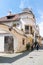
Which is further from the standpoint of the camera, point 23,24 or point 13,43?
point 23,24

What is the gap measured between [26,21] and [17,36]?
51.0 ft

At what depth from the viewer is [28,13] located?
51125mm

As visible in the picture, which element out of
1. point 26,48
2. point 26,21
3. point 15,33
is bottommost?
point 26,48

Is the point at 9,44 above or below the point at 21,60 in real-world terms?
above

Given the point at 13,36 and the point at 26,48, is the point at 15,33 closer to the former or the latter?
the point at 13,36

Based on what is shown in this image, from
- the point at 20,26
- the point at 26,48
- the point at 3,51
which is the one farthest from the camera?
the point at 20,26

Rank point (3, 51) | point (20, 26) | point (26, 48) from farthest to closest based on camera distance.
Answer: point (20, 26) → point (26, 48) → point (3, 51)

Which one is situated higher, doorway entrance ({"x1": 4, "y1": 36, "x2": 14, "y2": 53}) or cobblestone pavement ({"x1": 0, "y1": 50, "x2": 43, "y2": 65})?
doorway entrance ({"x1": 4, "y1": 36, "x2": 14, "y2": 53})

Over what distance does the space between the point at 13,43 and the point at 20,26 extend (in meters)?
14.6

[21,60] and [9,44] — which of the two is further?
[9,44]

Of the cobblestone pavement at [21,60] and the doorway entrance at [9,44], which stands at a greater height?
the doorway entrance at [9,44]

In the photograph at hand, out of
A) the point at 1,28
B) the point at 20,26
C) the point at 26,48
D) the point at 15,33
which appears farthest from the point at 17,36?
the point at 20,26

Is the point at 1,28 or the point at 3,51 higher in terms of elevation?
the point at 1,28

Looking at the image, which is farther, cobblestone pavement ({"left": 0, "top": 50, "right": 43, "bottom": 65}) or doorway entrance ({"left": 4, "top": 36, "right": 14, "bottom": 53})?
doorway entrance ({"left": 4, "top": 36, "right": 14, "bottom": 53})
